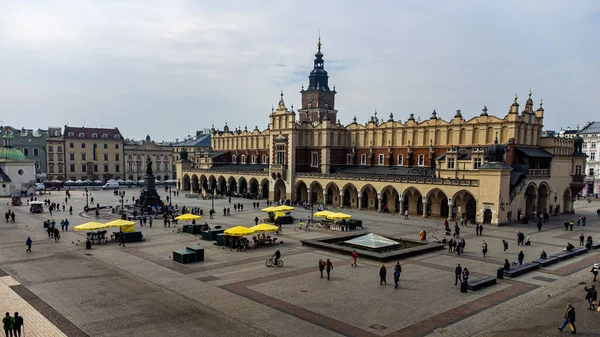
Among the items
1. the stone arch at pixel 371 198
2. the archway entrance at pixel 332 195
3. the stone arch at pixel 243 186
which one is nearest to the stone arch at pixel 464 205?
the stone arch at pixel 371 198

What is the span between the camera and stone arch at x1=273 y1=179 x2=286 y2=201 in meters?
72.8

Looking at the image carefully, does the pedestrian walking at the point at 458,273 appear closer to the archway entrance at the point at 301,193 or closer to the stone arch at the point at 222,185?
the archway entrance at the point at 301,193

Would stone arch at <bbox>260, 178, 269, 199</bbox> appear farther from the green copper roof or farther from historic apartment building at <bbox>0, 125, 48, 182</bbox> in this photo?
historic apartment building at <bbox>0, 125, 48, 182</bbox>

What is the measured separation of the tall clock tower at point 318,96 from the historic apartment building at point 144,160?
1841 inches

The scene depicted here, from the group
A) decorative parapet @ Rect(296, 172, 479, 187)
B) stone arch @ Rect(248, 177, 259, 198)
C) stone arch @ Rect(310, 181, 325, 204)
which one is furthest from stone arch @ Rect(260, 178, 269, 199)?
stone arch @ Rect(310, 181, 325, 204)

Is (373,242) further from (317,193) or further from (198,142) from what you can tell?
(198,142)

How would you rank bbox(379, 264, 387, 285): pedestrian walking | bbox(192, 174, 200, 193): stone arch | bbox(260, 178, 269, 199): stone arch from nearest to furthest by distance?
bbox(379, 264, 387, 285): pedestrian walking, bbox(260, 178, 269, 199): stone arch, bbox(192, 174, 200, 193): stone arch

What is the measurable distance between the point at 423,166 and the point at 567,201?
2017cm

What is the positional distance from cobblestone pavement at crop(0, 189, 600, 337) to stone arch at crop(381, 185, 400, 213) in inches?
952

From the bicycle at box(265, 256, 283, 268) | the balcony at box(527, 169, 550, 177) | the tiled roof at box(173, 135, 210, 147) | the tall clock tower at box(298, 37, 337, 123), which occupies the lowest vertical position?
the bicycle at box(265, 256, 283, 268)

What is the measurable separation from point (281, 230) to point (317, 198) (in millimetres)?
28701

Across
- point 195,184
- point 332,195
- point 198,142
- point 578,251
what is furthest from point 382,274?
point 198,142

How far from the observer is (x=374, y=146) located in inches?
2682

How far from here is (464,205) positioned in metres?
52.6
